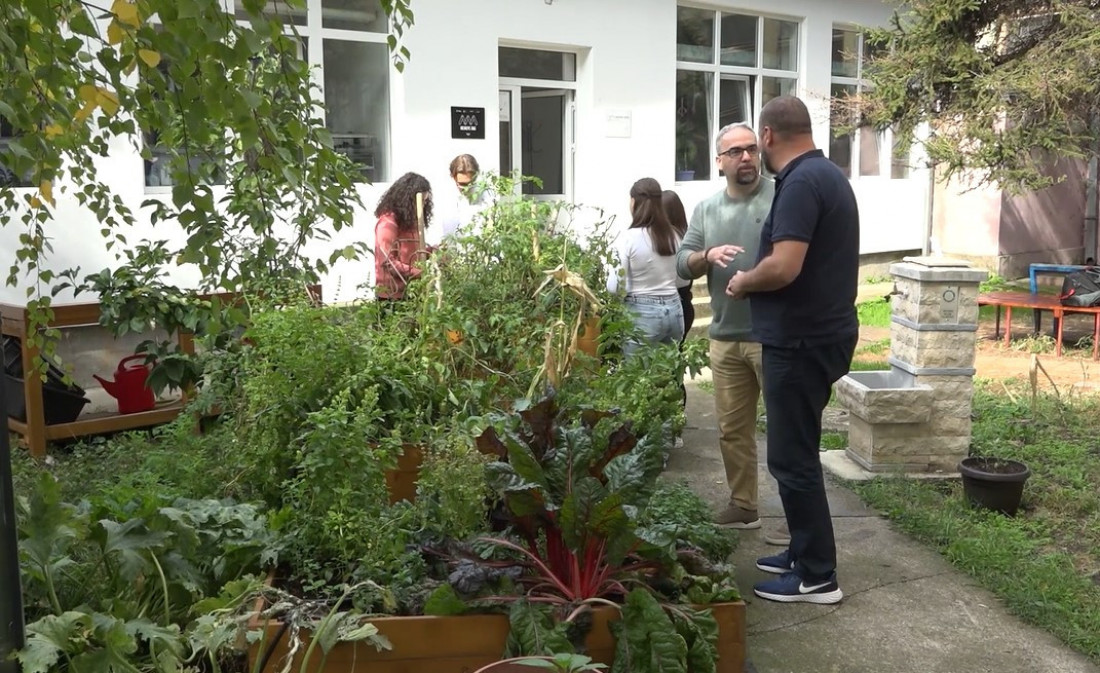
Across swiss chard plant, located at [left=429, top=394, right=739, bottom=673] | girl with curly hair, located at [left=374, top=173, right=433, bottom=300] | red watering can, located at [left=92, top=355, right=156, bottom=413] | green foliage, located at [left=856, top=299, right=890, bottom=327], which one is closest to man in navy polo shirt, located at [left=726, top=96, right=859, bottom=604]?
swiss chard plant, located at [left=429, top=394, right=739, bottom=673]

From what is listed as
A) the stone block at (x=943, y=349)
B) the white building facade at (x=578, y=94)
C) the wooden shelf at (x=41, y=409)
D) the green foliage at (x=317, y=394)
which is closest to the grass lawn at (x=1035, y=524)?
the stone block at (x=943, y=349)

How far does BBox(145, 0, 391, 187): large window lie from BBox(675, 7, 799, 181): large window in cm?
422

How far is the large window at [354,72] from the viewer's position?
10.0 m

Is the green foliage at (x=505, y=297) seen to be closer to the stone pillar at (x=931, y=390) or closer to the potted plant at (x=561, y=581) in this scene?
the potted plant at (x=561, y=581)

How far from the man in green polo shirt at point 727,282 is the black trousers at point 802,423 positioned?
0.59 m

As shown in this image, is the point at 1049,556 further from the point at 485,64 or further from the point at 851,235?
the point at 485,64

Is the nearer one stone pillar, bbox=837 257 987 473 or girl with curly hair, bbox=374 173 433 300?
stone pillar, bbox=837 257 987 473

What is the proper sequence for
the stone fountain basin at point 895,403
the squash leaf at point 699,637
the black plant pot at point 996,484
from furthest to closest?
the stone fountain basin at point 895,403
the black plant pot at point 996,484
the squash leaf at point 699,637

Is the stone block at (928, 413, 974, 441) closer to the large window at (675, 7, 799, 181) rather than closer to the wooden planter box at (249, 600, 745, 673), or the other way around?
the wooden planter box at (249, 600, 745, 673)

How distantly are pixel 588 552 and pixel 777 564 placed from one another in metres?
1.55

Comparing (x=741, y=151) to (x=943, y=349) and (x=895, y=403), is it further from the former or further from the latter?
(x=943, y=349)

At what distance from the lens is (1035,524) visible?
18.1 feet

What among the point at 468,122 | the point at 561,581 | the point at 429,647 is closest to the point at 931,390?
the point at 561,581

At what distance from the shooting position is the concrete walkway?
3873 mm
